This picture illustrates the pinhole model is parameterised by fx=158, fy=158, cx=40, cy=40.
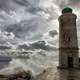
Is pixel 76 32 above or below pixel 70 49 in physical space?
above

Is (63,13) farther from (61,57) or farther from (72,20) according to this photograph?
(61,57)

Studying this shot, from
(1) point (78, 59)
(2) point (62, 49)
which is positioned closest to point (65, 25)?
(2) point (62, 49)

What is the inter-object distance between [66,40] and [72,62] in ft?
9.29

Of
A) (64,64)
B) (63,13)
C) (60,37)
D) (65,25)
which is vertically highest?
(63,13)

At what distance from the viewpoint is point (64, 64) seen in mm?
19688

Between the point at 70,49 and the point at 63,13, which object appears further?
the point at 63,13

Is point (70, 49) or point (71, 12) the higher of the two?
point (71, 12)

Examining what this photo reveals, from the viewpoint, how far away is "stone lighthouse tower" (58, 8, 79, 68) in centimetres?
1950

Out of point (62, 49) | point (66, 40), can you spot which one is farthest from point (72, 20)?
point (62, 49)

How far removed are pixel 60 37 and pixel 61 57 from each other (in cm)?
258

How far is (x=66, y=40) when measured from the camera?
19.8 m

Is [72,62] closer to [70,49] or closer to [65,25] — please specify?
[70,49]

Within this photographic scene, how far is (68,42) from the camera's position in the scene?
774 inches

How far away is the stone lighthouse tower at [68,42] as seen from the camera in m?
19.5
